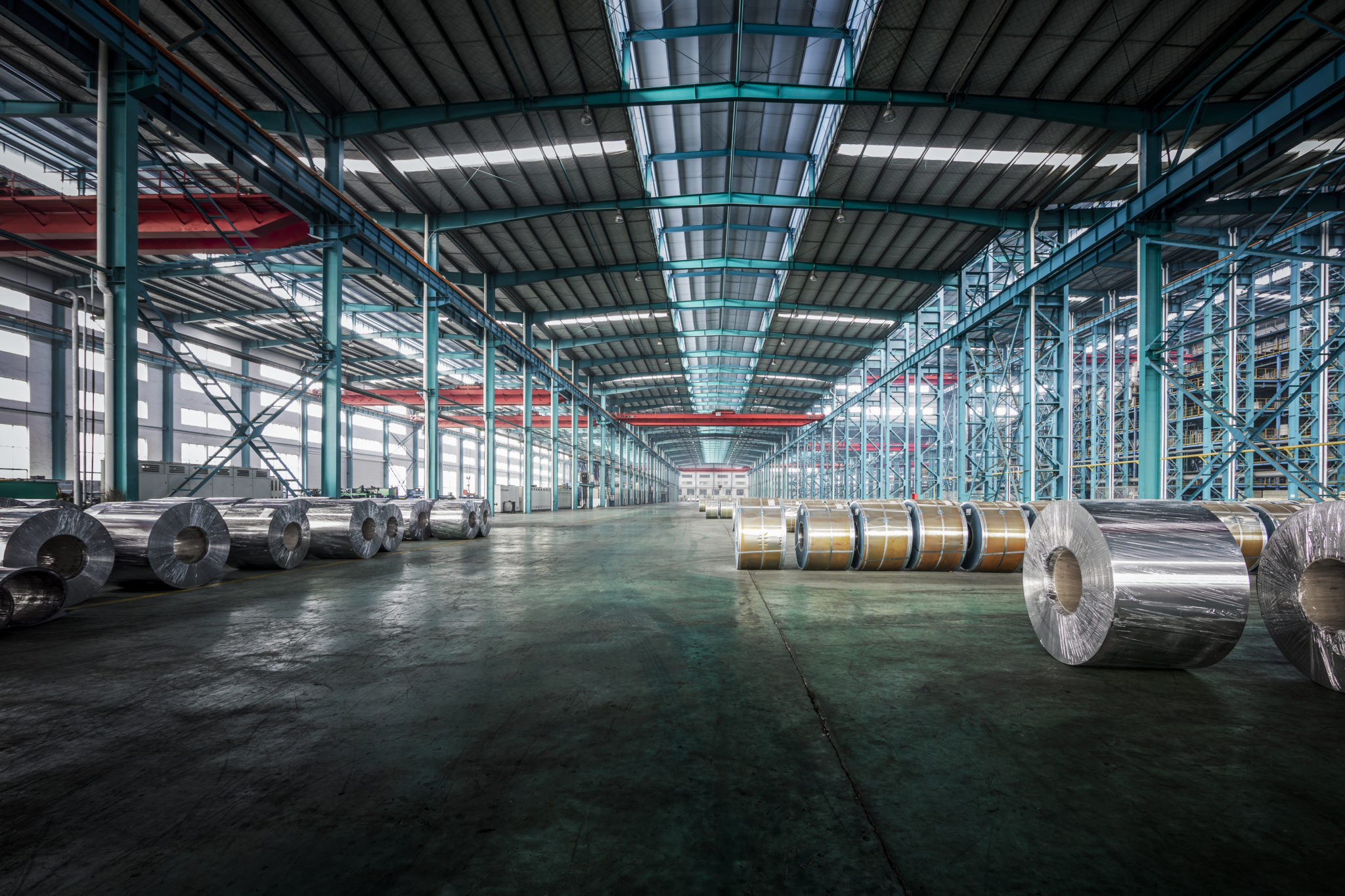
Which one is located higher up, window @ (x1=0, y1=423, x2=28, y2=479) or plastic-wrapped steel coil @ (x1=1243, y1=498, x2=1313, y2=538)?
window @ (x1=0, y1=423, x2=28, y2=479)

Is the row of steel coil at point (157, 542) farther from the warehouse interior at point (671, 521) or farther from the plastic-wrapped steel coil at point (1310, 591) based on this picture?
the plastic-wrapped steel coil at point (1310, 591)

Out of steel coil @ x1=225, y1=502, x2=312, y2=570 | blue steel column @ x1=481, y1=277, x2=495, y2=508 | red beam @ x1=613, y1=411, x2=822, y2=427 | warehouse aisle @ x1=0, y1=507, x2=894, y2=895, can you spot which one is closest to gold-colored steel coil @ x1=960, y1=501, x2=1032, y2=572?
warehouse aisle @ x1=0, y1=507, x2=894, y2=895

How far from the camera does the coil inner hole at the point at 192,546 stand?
257 inches

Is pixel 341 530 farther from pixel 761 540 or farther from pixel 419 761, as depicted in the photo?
pixel 419 761

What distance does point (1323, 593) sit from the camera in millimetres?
3529

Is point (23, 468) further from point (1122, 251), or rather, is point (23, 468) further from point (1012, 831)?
point (1122, 251)

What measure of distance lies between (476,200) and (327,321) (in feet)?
18.6

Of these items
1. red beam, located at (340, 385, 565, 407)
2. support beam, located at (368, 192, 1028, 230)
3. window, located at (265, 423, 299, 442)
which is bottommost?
window, located at (265, 423, 299, 442)

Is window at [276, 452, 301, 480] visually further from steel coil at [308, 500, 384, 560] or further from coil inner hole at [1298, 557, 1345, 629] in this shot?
coil inner hole at [1298, 557, 1345, 629]

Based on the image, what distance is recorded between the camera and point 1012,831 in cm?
194

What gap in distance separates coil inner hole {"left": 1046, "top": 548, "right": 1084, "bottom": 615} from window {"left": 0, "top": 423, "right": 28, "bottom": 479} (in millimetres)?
24354

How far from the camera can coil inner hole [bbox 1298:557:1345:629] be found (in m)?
3.46

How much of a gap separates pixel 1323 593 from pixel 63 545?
32.4ft

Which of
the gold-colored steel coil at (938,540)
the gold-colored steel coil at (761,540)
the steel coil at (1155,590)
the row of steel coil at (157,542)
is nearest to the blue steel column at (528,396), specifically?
the row of steel coil at (157,542)
